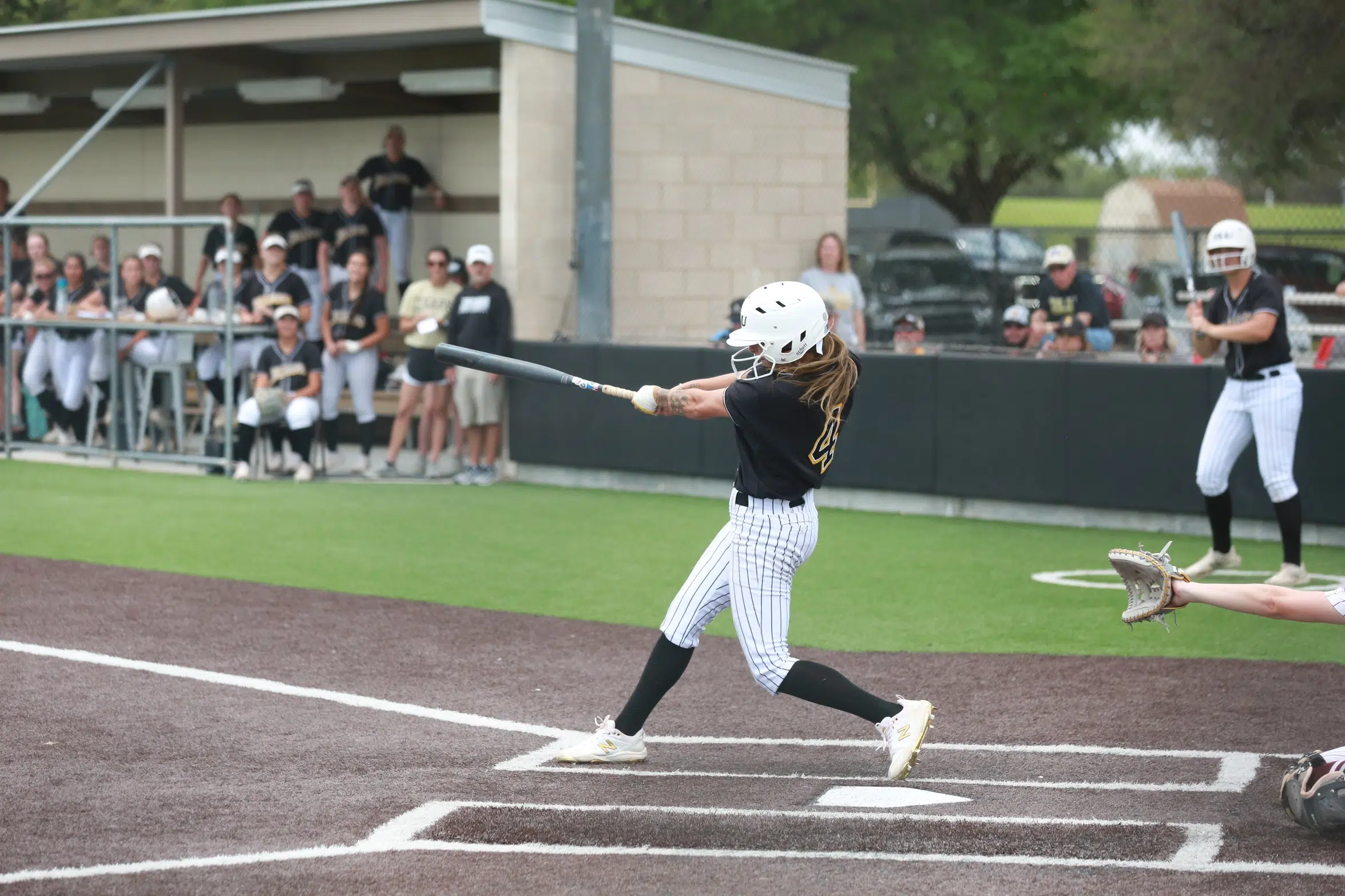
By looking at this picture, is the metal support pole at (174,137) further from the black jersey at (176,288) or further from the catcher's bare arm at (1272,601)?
the catcher's bare arm at (1272,601)

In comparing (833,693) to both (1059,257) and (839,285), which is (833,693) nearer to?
(1059,257)

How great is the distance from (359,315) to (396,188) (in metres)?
3.00

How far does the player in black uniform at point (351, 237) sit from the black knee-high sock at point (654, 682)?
10827mm

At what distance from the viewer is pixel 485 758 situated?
20.2 feet

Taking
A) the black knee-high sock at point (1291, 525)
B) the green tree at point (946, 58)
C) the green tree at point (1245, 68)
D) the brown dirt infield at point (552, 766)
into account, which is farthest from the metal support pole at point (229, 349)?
the green tree at point (946, 58)

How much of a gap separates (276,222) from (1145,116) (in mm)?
16644

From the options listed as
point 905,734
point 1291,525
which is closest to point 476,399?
point 1291,525

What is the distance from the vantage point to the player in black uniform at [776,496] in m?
5.61

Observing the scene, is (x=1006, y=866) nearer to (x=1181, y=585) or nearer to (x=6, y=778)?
(x=1181, y=585)

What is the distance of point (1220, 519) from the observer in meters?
10.1

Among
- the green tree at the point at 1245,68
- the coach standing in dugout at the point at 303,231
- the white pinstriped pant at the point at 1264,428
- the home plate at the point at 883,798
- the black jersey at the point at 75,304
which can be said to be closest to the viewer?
the home plate at the point at 883,798

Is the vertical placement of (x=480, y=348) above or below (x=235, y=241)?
below

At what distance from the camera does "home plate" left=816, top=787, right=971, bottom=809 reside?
5512mm

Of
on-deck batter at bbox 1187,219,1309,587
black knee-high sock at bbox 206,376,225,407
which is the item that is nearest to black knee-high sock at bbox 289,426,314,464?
black knee-high sock at bbox 206,376,225,407
